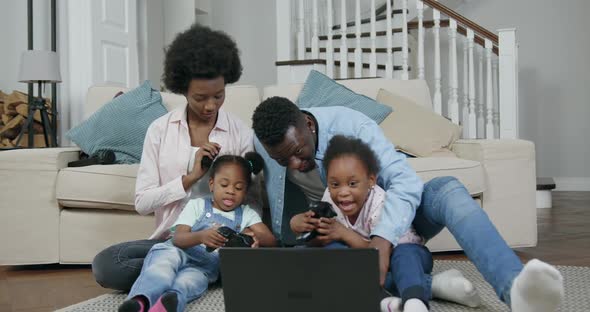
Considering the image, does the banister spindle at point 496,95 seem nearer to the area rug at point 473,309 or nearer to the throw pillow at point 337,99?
the throw pillow at point 337,99

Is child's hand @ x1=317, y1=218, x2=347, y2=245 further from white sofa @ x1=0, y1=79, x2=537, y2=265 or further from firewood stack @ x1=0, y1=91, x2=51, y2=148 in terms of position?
firewood stack @ x1=0, y1=91, x2=51, y2=148

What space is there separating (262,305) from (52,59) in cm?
301

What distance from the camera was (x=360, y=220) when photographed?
178 centimetres

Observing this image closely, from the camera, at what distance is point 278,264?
4.55 ft

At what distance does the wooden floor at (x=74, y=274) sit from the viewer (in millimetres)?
2094

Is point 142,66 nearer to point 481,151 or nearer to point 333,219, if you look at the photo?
point 481,151

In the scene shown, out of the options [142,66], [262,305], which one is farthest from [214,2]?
[262,305]

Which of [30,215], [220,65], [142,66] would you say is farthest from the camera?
[142,66]

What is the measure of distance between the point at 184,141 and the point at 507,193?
1.38 m

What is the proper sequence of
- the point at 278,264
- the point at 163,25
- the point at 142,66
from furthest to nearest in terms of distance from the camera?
the point at 163,25, the point at 142,66, the point at 278,264

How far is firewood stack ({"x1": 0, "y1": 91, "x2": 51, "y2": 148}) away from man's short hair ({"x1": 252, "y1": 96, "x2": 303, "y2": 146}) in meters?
2.91

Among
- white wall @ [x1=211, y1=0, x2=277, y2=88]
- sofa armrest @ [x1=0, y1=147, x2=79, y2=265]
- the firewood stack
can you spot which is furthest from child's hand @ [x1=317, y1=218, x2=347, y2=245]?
white wall @ [x1=211, y1=0, x2=277, y2=88]

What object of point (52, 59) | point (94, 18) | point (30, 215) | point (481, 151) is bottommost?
point (30, 215)

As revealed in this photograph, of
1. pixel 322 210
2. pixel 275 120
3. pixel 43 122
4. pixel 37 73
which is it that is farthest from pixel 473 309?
pixel 43 122
